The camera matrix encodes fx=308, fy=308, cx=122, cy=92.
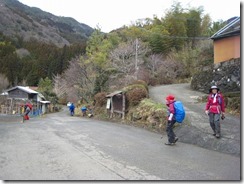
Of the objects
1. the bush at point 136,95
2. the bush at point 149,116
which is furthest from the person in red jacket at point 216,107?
the bush at point 136,95

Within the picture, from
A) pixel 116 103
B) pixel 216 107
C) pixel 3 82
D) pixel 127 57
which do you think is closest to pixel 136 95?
pixel 116 103

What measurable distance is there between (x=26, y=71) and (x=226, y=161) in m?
76.2

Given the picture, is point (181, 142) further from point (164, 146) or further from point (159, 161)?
point (159, 161)

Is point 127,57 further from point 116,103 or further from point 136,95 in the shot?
point 136,95

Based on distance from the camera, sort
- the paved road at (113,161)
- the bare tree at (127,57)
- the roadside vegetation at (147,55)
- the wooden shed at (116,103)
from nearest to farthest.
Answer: the paved road at (113,161) < the wooden shed at (116,103) < the roadside vegetation at (147,55) < the bare tree at (127,57)

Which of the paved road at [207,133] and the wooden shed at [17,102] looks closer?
the paved road at [207,133]

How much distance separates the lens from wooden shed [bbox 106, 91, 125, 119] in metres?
19.0

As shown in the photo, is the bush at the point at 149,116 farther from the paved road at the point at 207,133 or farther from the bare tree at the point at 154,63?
the bare tree at the point at 154,63

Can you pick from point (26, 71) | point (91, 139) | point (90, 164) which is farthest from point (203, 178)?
point (26, 71)

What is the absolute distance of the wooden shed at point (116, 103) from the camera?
62.4 feet

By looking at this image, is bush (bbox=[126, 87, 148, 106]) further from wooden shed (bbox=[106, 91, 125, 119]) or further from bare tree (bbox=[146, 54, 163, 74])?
bare tree (bbox=[146, 54, 163, 74])

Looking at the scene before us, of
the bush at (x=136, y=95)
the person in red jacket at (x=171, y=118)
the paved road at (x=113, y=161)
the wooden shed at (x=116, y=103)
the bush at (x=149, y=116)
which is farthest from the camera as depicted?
the wooden shed at (x=116, y=103)

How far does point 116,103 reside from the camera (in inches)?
797

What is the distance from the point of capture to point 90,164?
6504 millimetres
